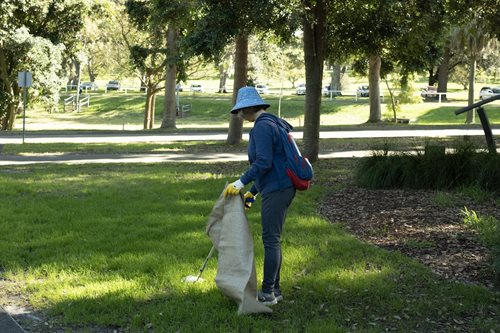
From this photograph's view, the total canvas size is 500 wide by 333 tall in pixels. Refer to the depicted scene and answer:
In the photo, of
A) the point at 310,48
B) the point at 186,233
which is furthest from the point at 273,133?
the point at 310,48

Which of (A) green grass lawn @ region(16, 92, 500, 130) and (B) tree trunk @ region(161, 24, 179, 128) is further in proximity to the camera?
(A) green grass lawn @ region(16, 92, 500, 130)

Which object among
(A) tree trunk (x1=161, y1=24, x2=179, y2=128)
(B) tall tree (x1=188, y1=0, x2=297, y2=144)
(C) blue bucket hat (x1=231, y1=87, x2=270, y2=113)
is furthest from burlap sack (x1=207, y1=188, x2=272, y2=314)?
(A) tree trunk (x1=161, y1=24, x2=179, y2=128)

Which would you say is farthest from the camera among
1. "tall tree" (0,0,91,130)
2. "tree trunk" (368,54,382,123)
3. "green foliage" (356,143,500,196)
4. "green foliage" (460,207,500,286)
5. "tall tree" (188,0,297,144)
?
"tree trunk" (368,54,382,123)

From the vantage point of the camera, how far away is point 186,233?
305 inches

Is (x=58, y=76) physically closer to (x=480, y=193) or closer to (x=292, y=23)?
(x=292, y=23)

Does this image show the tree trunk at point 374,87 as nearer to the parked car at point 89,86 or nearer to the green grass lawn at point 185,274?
the green grass lawn at point 185,274

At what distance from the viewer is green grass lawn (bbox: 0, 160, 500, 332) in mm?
5086

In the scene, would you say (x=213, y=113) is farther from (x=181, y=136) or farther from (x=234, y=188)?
(x=234, y=188)

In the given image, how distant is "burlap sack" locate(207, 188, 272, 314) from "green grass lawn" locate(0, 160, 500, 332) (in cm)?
14

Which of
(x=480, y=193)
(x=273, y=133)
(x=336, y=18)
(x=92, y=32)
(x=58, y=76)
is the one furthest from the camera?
(x=92, y=32)

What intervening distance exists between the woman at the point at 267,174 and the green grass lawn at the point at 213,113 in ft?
118

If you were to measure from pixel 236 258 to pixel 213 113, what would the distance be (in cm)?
4813

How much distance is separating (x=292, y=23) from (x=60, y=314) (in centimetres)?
839

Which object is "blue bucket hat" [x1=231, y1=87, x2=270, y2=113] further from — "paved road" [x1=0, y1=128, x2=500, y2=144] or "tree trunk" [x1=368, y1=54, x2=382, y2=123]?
"tree trunk" [x1=368, y1=54, x2=382, y2=123]
